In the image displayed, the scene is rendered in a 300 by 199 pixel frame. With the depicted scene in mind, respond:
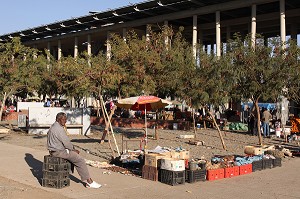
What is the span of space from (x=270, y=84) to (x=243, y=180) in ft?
25.5

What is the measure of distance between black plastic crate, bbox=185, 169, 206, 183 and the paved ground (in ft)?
0.55

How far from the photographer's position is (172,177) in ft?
30.4

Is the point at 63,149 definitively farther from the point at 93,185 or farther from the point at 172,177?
the point at 172,177

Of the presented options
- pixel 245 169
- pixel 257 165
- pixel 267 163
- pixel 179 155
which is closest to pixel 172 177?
pixel 179 155

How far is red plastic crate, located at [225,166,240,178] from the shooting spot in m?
10.5

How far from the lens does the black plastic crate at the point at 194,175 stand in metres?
9.62

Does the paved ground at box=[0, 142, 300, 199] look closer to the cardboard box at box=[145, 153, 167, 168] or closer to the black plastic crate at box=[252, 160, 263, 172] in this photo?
the black plastic crate at box=[252, 160, 263, 172]

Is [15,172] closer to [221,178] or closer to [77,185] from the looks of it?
[77,185]

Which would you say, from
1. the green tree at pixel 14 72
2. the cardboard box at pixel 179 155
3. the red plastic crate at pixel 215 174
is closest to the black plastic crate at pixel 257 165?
the red plastic crate at pixel 215 174

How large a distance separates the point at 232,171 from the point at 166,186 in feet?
7.77

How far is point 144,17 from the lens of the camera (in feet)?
161

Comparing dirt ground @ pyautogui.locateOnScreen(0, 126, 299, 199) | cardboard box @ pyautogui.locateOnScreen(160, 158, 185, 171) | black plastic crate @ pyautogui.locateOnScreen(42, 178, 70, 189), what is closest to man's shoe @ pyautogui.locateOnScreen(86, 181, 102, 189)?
black plastic crate @ pyautogui.locateOnScreen(42, 178, 70, 189)

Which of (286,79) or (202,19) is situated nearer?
(286,79)

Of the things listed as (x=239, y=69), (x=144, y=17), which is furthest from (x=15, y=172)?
(x=144, y=17)
